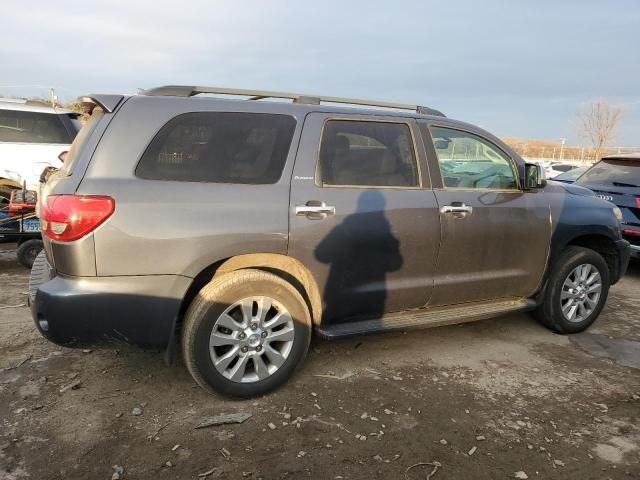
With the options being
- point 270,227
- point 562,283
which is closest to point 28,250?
point 270,227

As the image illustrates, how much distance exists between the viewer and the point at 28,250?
5969 millimetres

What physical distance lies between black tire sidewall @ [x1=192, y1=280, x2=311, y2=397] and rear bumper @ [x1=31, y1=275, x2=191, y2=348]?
0.19 meters

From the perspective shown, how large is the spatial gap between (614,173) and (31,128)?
846 centimetres

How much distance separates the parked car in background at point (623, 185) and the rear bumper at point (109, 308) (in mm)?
5912

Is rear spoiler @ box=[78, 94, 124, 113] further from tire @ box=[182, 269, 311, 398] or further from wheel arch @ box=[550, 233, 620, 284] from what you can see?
wheel arch @ box=[550, 233, 620, 284]

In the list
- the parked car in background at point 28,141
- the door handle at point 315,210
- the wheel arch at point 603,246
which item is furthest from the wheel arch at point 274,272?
the parked car in background at point 28,141

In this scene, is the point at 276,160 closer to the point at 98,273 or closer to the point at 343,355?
the point at 98,273

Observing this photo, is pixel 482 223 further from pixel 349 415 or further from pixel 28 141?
pixel 28 141

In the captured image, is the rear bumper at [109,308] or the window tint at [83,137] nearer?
the rear bumper at [109,308]

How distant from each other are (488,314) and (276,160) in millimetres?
2060

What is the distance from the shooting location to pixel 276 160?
3082 mm

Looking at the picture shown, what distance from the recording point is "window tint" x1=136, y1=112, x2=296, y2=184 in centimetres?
282

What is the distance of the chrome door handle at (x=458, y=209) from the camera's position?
3.51m

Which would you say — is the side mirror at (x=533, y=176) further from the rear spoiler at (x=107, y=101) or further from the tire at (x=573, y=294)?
the rear spoiler at (x=107, y=101)
